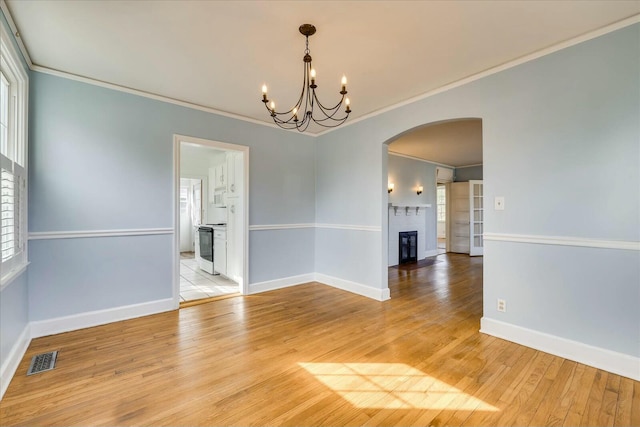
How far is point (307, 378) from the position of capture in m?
2.10

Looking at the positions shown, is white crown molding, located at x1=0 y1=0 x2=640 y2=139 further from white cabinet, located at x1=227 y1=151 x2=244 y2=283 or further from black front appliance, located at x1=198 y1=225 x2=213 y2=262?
black front appliance, located at x1=198 y1=225 x2=213 y2=262

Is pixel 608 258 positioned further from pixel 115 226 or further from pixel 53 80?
pixel 53 80

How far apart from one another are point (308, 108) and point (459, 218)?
20.5 feet

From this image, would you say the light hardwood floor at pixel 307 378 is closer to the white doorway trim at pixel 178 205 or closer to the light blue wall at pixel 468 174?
the white doorway trim at pixel 178 205

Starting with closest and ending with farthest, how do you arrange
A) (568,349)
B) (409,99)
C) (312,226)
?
(568,349)
(409,99)
(312,226)

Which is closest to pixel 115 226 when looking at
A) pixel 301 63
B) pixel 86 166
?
pixel 86 166

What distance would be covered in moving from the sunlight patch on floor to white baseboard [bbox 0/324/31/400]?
205cm

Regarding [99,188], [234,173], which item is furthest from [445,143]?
[99,188]

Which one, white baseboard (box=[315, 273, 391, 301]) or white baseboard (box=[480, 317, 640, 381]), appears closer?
white baseboard (box=[480, 317, 640, 381])

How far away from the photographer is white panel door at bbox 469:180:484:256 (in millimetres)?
7688

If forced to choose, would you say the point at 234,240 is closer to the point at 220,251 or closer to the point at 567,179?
the point at 220,251

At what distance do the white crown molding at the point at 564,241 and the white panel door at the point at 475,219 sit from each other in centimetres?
544

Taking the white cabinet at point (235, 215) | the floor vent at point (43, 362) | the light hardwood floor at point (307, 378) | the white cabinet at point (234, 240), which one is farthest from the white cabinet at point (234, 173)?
the floor vent at point (43, 362)

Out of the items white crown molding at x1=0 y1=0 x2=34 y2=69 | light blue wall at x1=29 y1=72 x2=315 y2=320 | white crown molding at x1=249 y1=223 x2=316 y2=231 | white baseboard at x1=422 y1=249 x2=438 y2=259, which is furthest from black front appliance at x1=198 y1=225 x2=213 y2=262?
white baseboard at x1=422 y1=249 x2=438 y2=259
